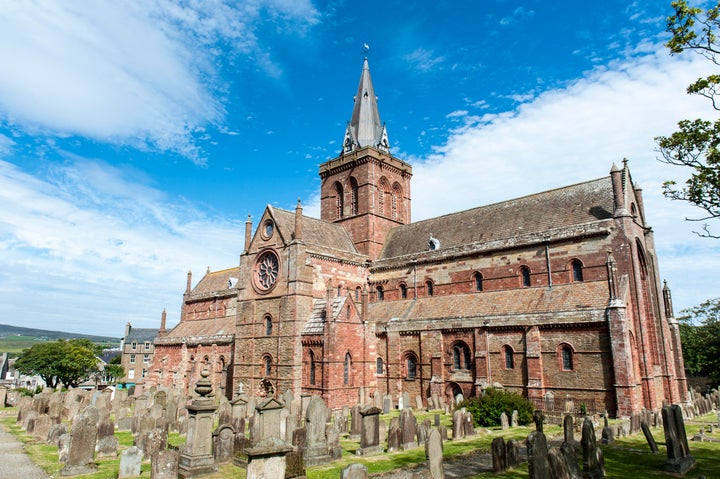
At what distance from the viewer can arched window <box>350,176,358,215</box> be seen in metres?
40.2

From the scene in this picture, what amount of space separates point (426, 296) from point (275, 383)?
452 inches

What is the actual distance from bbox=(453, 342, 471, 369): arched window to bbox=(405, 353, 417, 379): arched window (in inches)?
110

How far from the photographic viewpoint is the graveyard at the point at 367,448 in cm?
1164

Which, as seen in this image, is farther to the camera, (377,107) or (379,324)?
(377,107)

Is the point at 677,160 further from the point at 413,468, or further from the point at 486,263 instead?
the point at 486,263

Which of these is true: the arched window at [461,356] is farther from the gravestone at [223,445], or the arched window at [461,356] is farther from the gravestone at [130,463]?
the gravestone at [130,463]

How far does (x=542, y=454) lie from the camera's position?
413 inches

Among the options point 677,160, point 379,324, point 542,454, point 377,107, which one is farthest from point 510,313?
point 377,107


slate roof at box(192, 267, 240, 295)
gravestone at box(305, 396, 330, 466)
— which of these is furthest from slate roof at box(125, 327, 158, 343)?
gravestone at box(305, 396, 330, 466)

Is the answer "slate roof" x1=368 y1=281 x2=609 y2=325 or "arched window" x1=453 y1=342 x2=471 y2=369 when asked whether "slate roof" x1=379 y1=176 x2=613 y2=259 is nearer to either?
"slate roof" x1=368 y1=281 x2=609 y2=325

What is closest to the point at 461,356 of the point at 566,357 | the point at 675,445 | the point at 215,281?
the point at 566,357

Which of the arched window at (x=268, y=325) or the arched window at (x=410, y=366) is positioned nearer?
the arched window at (x=410, y=366)

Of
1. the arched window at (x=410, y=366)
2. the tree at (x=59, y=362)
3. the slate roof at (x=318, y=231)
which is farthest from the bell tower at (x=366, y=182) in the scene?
the tree at (x=59, y=362)

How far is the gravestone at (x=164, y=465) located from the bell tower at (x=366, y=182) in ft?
85.5
